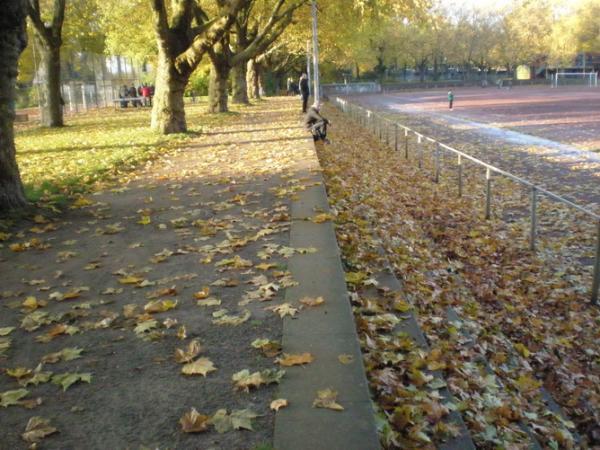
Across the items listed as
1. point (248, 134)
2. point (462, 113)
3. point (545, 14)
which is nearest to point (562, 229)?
point (248, 134)

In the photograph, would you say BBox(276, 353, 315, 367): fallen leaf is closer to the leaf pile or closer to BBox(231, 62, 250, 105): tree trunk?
the leaf pile

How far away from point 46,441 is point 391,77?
106746 mm

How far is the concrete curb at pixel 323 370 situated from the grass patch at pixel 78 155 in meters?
5.09

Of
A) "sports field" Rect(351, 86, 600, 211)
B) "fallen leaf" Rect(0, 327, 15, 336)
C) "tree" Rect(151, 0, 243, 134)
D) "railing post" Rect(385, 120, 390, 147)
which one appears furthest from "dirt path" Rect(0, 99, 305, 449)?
"railing post" Rect(385, 120, 390, 147)

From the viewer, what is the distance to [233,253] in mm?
6570

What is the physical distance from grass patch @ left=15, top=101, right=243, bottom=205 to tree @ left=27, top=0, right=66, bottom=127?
1.52 meters

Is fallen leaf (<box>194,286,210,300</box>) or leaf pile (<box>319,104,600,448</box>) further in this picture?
fallen leaf (<box>194,286,210,300</box>)

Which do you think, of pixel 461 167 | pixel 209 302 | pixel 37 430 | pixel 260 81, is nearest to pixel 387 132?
pixel 461 167

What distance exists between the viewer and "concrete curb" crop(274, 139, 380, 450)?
314 cm

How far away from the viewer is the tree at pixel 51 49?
23438 mm

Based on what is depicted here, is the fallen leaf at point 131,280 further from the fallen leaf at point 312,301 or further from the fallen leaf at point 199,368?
the fallen leaf at point 199,368

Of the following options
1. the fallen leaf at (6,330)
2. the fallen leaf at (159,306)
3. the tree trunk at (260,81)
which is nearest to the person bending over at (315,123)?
the fallen leaf at (159,306)

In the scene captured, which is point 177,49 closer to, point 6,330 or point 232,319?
point 6,330

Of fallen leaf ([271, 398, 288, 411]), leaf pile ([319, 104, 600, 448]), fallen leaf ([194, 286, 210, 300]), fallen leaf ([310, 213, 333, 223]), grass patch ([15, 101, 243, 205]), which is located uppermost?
grass patch ([15, 101, 243, 205])
